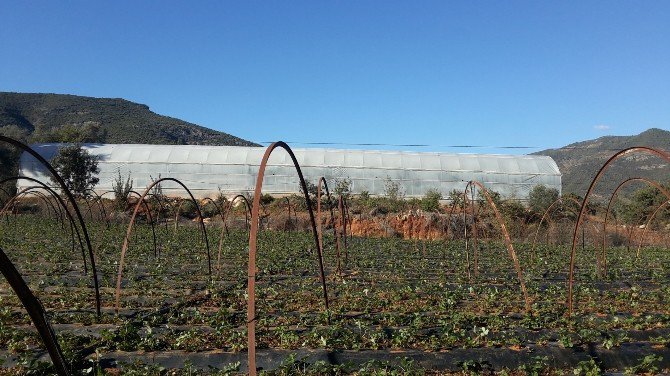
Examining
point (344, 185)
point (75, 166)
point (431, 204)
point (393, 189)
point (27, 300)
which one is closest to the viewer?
point (27, 300)

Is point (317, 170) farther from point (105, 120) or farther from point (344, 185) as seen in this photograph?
point (105, 120)

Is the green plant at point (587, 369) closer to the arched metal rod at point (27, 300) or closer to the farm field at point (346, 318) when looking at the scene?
the farm field at point (346, 318)

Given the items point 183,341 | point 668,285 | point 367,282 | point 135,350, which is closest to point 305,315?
point 183,341

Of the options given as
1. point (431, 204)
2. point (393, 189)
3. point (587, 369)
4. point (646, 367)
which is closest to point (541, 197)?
point (431, 204)

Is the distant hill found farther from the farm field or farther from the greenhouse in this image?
the farm field

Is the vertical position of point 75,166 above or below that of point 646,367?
above

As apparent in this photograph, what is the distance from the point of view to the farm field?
240 inches

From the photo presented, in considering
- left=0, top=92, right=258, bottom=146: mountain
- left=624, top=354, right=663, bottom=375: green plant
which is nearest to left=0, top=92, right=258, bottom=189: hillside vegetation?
left=0, top=92, right=258, bottom=146: mountain

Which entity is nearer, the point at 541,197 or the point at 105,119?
the point at 541,197

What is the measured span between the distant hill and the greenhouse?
21993 mm

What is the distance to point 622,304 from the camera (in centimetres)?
954

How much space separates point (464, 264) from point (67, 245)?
12972mm

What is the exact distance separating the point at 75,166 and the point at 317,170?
57.7ft

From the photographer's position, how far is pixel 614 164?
68.6 m
